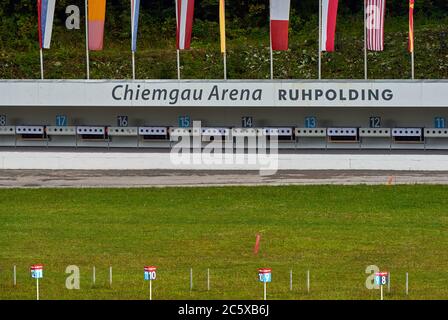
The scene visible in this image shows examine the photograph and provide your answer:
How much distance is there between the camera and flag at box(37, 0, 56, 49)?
63.9 metres

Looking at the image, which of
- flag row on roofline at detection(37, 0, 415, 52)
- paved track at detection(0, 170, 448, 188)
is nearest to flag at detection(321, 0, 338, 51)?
flag row on roofline at detection(37, 0, 415, 52)

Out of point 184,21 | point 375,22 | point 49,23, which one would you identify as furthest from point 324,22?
point 49,23

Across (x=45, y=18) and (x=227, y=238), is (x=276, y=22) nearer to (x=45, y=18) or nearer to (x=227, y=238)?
(x=45, y=18)

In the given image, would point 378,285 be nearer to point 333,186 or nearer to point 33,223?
point 33,223

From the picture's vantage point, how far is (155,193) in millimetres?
53812

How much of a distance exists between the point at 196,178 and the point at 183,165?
192 inches

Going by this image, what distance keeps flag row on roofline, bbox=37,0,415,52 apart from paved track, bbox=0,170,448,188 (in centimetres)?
626

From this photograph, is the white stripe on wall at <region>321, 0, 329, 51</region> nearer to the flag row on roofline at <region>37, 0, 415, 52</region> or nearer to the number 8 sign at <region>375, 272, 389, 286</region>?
the flag row on roofline at <region>37, 0, 415, 52</region>

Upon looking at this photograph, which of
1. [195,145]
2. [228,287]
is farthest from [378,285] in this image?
[195,145]

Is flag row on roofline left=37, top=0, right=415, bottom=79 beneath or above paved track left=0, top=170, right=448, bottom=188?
above

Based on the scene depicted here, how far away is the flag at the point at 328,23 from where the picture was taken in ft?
202

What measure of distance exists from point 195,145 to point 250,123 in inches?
127

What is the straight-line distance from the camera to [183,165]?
6419 cm
